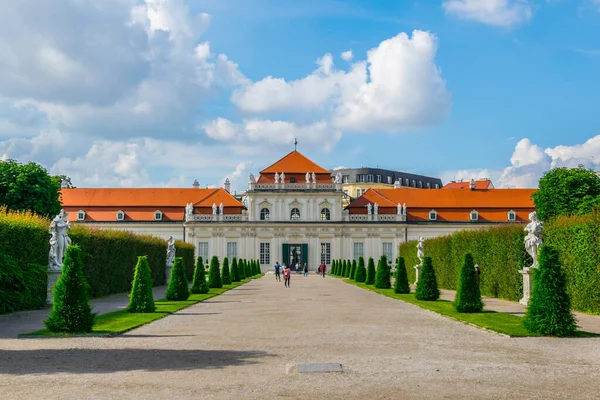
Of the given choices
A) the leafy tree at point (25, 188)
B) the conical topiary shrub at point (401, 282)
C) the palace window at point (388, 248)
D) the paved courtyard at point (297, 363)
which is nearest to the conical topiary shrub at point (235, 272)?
the leafy tree at point (25, 188)

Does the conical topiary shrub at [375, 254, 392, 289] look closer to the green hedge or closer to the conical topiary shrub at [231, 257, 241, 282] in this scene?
the green hedge

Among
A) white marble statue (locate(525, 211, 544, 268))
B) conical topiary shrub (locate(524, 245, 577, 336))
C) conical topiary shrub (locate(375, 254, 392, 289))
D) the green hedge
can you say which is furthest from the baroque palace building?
conical topiary shrub (locate(524, 245, 577, 336))

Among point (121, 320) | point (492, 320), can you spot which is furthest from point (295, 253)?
point (492, 320)

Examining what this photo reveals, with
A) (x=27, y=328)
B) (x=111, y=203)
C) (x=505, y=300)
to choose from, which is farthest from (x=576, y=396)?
(x=111, y=203)

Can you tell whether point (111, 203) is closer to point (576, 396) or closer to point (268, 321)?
point (268, 321)

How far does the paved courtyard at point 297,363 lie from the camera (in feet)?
A: 24.9

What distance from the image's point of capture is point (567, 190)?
48344mm

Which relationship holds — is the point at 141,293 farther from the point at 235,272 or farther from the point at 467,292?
the point at 235,272

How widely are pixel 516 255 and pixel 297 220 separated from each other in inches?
1820

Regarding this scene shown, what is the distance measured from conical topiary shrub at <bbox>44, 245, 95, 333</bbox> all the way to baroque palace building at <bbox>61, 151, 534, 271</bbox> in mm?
56811

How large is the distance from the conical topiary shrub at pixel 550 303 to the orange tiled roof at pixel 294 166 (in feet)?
192

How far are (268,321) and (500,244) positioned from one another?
44.2ft

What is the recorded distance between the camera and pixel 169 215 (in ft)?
233

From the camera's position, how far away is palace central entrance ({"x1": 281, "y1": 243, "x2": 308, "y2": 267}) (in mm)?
69938
